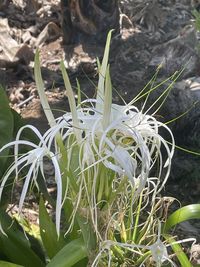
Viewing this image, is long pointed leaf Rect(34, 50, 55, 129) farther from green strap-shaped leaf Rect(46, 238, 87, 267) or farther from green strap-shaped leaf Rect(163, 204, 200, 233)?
green strap-shaped leaf Rect(163, 204, 200, 233)

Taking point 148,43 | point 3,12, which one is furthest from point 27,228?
point 3,12

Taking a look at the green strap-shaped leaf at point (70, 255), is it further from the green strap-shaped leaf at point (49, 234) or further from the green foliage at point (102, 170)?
the green strap-shaped leaf at point (49, 234)

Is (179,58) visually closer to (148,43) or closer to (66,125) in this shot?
(148,43)

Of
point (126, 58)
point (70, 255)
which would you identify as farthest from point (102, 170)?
point (126, 58)

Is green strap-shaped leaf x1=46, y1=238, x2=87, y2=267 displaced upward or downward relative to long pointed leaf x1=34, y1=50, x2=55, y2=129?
downward

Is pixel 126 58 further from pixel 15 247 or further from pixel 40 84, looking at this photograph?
pixel 40 84

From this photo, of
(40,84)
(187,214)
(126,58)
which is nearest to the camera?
(40,84)

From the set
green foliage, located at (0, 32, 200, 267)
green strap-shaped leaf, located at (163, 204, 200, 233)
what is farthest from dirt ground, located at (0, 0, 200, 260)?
green foliage, located at (0, 32, 200, 267)
